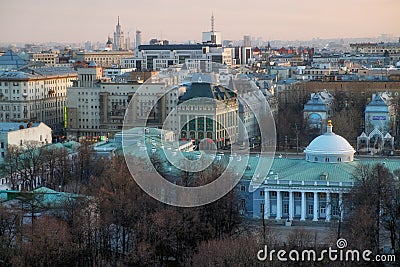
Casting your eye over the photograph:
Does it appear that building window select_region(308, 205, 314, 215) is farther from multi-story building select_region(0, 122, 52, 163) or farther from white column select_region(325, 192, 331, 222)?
multi-story building select_region(0, 122, 52, 163)

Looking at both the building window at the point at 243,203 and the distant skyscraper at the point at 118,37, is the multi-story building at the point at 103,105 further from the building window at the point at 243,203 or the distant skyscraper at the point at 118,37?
the distant skyscraper at the point at 118,37

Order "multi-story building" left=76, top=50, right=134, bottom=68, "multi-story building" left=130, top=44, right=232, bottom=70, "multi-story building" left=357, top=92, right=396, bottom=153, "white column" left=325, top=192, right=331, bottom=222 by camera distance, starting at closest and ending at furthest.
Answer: "white column" left=325, top=192, right=331, bottom=222
"multi-story building" left=357, top=92, right=396, bottom=153
"multi-story building" left=130, top=44, right=232, bottom=70
"multi-story building" left=76, top=50, right=134, bottom=68

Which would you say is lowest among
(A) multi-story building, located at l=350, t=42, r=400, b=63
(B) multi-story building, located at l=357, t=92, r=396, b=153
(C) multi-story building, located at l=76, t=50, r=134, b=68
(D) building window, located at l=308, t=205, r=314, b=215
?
(D) building window, located at l=308, t=205, r=314, b=215

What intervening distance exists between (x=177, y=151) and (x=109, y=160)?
2.41 meters

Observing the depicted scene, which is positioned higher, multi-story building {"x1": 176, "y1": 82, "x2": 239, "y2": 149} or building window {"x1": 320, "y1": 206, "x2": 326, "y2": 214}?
multi-story building {"x1": 176, "y1": 82, "x2": 239, "y2": 149}

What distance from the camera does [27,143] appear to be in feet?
109

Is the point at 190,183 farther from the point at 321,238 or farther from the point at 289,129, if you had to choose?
the point at 289,129

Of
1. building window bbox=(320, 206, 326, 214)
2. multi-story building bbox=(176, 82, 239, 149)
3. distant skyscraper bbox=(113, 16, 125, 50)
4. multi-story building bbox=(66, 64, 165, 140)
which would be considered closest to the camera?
building window bbox=(320, 206, 326, 214)


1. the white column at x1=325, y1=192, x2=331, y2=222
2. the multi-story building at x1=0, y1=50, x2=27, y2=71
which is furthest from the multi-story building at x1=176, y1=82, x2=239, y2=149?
the multi-story building at x1=0, y1=50, x2=27, y2=71

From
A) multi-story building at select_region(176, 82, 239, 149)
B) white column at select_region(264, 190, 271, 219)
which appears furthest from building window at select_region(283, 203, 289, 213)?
multi-story building at select_region(176, 82, 239, 149)

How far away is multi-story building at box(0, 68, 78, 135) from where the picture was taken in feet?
157

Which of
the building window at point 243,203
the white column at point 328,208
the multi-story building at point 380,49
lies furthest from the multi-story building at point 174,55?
the white column at point 328,208

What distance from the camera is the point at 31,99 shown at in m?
48.8

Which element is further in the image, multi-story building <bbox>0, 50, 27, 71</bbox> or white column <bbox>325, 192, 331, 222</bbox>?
multi-story building <bbox>0, 50, 27, 71</bbox>
